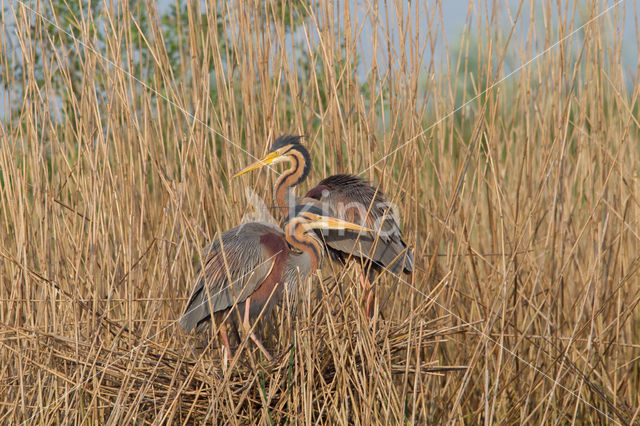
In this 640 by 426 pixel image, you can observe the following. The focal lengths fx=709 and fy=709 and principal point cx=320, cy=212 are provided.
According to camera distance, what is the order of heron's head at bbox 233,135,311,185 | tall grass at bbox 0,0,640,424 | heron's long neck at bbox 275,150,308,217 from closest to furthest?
tall grass at bbox 0,0,640,424 < heron's head at bbox 233,135,311,185 < heron's long neck at bbox 275,150,308,217

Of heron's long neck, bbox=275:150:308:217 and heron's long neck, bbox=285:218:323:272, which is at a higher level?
heron's long neck, bbox=275:150:308:217

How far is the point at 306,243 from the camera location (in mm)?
2326

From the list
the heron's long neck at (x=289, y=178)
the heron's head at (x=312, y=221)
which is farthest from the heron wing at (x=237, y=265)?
the heron's long neck at (x=289, y=178)

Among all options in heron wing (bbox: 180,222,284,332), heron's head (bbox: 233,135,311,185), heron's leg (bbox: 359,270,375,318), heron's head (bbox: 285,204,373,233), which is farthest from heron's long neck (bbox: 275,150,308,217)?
heron's leg (bbox: 359,270,375,318)

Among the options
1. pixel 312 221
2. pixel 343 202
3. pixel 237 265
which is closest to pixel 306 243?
pixel 312 221

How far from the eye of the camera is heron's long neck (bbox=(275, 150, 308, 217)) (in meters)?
2.52

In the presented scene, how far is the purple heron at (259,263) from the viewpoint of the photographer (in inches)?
90.0

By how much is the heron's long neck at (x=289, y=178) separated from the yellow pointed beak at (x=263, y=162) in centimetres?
7

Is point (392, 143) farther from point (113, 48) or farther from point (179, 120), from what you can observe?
point (113, 48)

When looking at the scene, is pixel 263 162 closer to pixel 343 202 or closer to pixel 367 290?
pixel 343 202

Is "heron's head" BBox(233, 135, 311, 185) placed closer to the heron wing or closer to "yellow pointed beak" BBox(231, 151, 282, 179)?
"yellow pointed beak" BBox(231, 151, 282, 179)

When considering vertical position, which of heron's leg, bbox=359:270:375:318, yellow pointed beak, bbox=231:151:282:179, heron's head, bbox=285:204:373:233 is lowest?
heron's leg, bbox=359:270:375:318

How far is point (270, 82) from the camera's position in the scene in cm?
257

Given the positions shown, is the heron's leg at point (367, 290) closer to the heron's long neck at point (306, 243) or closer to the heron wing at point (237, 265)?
the heron's long neck at point (306, 243)
